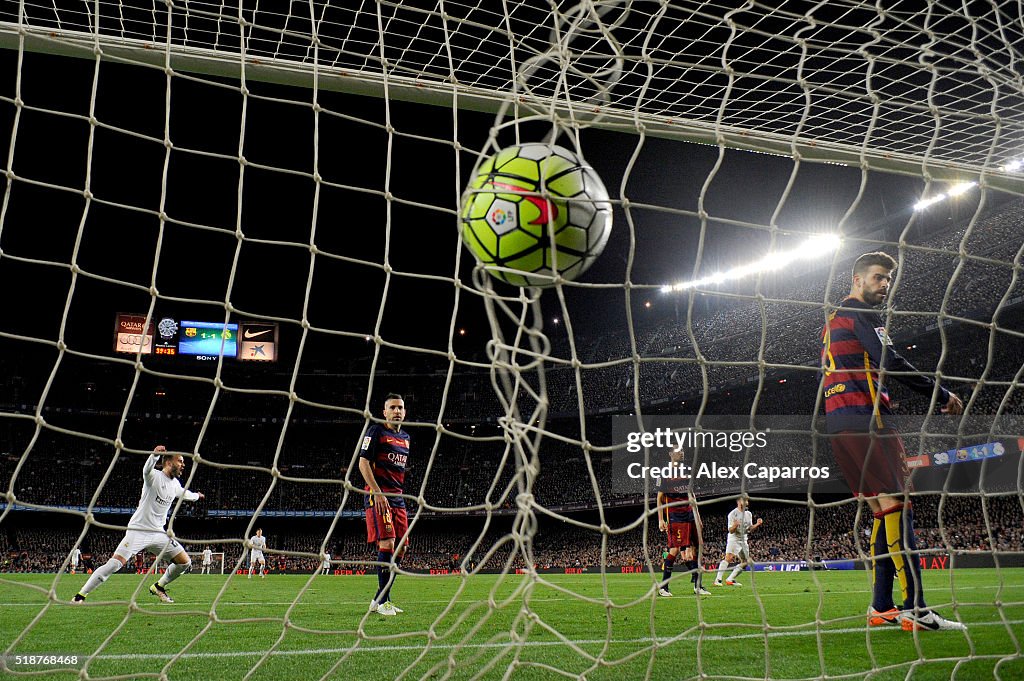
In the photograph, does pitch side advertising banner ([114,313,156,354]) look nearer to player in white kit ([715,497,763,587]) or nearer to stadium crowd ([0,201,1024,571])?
stadium crowd ([0,201,1024,571])

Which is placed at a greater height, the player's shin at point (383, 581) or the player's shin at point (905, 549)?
the player's shin at point (905, 549)

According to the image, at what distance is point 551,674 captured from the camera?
277 centimetres

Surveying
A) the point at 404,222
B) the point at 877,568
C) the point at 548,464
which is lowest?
the point at 548,464

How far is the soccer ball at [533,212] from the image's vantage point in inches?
102

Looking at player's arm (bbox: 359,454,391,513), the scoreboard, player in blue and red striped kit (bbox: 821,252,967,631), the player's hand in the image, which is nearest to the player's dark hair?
player in blue and red striped kit (bbox: 821,252,967,631)

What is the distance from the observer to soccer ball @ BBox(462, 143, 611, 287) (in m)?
2.60

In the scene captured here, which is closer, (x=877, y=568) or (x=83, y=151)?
(x=877, y=568)

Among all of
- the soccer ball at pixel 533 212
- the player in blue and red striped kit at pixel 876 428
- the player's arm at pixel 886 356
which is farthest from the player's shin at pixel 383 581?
the player's arm at pixel 886 356

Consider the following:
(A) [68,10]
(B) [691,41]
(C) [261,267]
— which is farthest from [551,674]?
(C) [261,267]

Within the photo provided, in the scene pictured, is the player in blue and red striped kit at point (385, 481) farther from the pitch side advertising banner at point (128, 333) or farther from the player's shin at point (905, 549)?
the pitch side advertising banner at point (128, 333)

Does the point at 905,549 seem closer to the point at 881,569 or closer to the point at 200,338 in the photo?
the point at 881,569

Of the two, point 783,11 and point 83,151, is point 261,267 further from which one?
point 783,11

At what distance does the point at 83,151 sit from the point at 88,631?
12.4 meters

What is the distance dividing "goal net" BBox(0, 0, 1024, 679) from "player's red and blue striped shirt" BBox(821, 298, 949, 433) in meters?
0.03
